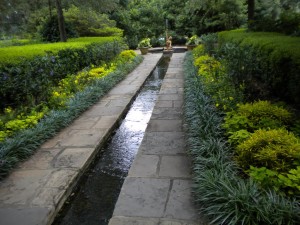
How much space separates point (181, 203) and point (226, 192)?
1.48 feet

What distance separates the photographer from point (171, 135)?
4.38 meters

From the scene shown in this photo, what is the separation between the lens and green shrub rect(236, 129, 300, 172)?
282 cm

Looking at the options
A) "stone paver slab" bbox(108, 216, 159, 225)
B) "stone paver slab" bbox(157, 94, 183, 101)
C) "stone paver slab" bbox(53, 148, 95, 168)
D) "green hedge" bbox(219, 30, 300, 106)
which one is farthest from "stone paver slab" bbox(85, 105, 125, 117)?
"stone paver slab" bbox(108, 216, 159, 225)

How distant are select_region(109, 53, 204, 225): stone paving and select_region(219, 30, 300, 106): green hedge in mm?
1539

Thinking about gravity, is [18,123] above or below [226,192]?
above

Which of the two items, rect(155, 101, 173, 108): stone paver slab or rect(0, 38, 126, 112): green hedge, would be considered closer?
rect(0, 38, 126, 112): green hedge

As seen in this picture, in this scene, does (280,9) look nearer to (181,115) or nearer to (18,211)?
(181,115)

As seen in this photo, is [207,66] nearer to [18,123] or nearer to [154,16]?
[18,123]

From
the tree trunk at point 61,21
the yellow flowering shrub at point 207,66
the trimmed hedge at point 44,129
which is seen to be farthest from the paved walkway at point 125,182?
the tree trunk at point 61,21

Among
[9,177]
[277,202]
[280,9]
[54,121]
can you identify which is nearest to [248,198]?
[277,202]

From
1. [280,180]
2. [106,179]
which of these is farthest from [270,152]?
[106,179]

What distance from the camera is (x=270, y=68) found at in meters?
4.85

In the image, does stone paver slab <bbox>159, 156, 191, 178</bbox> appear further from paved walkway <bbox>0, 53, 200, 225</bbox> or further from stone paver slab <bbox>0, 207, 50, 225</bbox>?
stone paver slab <bbox>0, 207, 50, 225</bbox>

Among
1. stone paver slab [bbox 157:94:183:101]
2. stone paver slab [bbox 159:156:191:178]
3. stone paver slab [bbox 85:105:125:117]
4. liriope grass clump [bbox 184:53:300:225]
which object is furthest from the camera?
stone paver slab [bbox 157:94:183:101]
